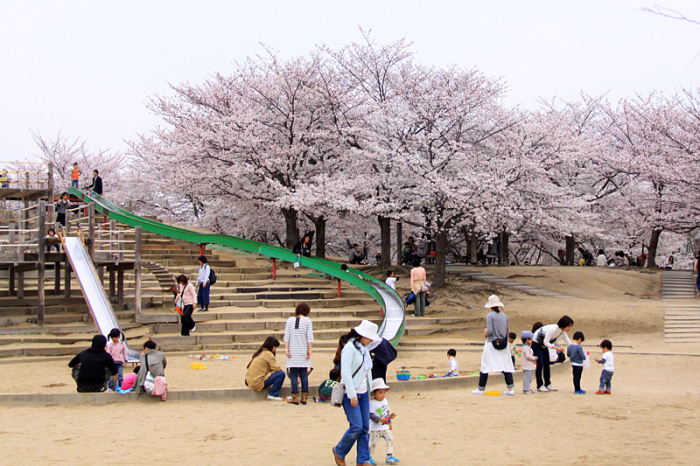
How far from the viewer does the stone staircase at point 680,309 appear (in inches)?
746

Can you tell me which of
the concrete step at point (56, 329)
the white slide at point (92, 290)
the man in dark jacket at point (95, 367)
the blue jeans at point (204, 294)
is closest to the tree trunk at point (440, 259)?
the blue jeans at point (204, 294)

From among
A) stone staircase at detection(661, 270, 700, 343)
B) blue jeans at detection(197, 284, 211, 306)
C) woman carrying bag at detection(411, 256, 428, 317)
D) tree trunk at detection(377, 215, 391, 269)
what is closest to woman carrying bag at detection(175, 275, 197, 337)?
blue jeans at detection(197, 284, 211, 306)

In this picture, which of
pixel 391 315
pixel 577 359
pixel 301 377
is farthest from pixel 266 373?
pixel 391 315

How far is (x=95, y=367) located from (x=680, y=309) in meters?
19.4

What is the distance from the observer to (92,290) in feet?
53.9

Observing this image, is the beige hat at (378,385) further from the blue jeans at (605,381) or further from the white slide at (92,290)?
the white slide at (92,290)

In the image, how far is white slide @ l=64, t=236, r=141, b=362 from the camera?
15.0 m

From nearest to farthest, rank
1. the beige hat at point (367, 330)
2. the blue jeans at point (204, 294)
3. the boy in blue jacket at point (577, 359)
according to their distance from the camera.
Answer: the beige hat at point (367, 330) < the boy in blue jacket at point (577, 359) < the blue jeans at point (204, 294)

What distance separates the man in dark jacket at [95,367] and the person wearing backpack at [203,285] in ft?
21.7

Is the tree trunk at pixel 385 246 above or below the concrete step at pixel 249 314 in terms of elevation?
above

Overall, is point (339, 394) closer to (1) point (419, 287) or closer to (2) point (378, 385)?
(2) point (378, 385)

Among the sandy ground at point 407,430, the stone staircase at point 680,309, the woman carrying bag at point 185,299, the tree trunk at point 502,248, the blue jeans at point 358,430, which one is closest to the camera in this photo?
the blue jeans at point 358,430

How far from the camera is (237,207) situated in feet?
99.0

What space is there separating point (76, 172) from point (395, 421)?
23184 millimetres
